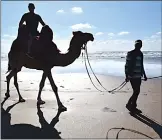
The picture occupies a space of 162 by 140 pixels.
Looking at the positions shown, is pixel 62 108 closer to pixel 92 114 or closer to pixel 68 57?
pixel 92 114

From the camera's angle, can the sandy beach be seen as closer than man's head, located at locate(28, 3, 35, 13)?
Yes

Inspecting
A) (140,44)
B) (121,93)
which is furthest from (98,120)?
(121,93)

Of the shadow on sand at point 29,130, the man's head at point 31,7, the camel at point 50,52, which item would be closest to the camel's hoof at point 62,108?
the camel at point 50,52

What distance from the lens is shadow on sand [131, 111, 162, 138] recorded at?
6.14 metres

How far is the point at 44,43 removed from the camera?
7.86 metres

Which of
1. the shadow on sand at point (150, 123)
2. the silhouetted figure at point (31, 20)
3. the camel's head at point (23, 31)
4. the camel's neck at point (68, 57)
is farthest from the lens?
the silhouetted figure at point (31, 20)

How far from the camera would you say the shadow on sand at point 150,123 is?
6142mm

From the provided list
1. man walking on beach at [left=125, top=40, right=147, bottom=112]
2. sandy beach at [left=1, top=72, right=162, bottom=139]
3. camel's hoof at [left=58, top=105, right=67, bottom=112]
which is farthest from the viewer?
man walking on beach at [left=125, top=40, right=147, bottom=112]

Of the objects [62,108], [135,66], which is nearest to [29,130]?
[62,108]

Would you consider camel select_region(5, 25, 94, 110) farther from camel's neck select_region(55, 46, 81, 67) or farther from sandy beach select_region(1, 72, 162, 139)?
sandy beach select_region(1, 72, 162, 139)

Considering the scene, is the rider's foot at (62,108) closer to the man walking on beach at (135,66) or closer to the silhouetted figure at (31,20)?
the man walking on beach at (135,66)

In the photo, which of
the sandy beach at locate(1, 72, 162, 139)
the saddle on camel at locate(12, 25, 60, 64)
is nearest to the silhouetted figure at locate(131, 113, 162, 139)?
the sandy beach at locate(1, 72, 162, 139)

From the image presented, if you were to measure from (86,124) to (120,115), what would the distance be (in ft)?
4.00

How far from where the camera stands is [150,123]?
21.8 feet
